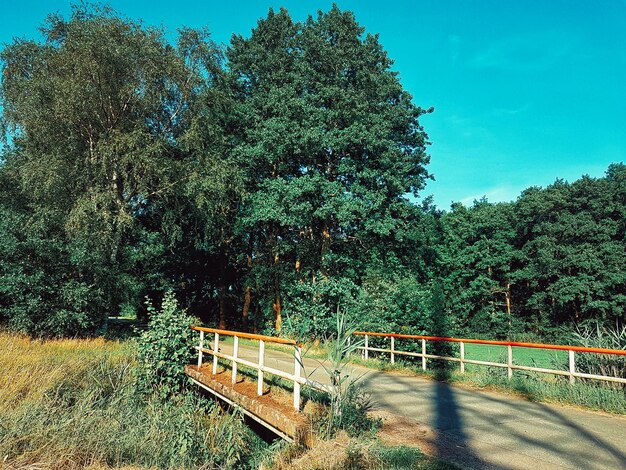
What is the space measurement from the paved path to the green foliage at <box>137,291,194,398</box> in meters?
4.72

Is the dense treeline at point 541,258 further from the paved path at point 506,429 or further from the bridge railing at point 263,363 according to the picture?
the bridge railing at point 263,363

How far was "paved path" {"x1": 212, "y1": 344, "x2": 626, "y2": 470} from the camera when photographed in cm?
497

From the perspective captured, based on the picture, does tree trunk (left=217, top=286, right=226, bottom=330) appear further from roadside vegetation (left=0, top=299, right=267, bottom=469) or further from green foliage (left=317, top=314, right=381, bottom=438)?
green foliage (left=317, top=314, right=381, bottom=438)

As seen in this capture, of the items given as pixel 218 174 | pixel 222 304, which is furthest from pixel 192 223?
pixel 222 304

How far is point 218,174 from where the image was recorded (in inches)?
816

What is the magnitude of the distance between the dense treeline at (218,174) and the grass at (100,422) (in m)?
6.75

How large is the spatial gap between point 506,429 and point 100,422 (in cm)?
605

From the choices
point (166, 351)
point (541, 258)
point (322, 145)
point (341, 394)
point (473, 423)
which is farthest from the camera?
point (541, 258)

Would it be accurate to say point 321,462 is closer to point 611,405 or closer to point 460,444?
point 460,444

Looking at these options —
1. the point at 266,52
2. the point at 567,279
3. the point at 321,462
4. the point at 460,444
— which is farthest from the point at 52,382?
the point at 567,279

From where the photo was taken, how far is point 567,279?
3522cm

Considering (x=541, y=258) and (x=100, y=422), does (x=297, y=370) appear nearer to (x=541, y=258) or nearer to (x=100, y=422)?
(x=100, y=422)

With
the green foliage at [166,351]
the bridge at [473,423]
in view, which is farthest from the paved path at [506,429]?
the green foliage at [166,351]

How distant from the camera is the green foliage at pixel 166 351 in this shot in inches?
394
